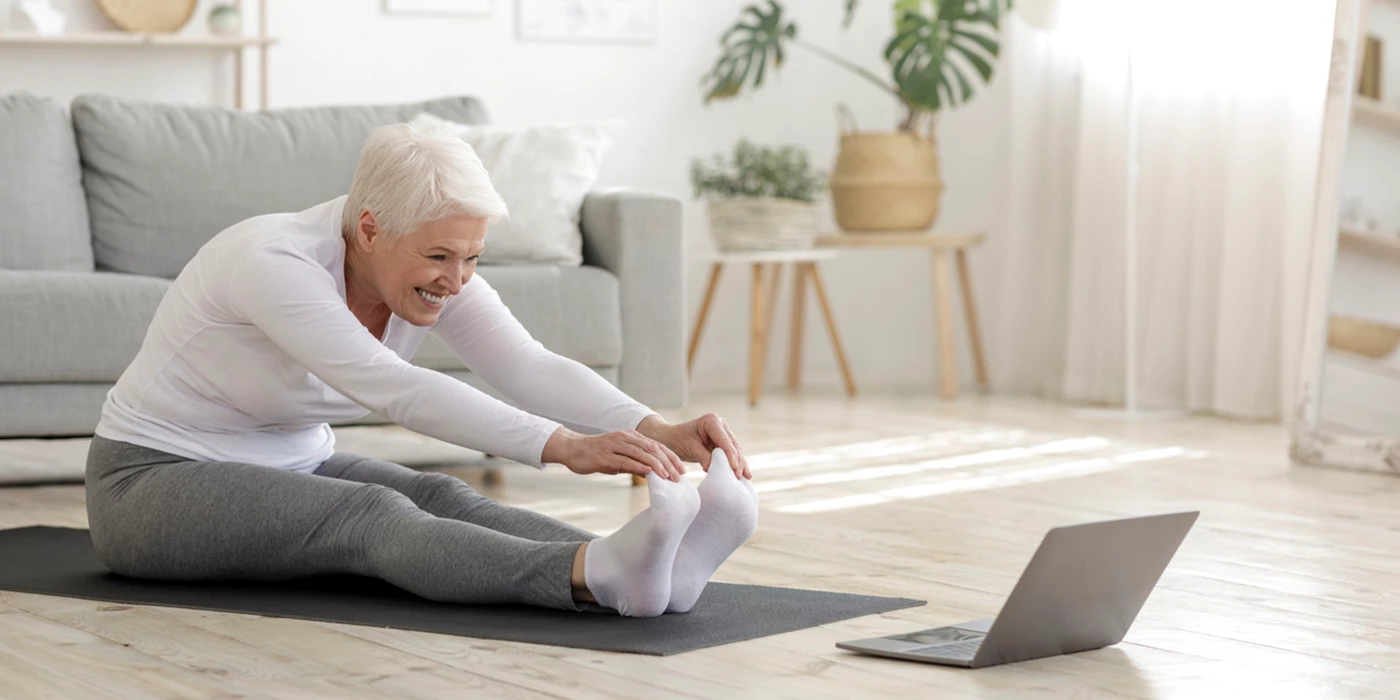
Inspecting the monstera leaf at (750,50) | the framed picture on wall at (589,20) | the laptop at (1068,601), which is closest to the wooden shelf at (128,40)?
the framed picture on wall at (589,20)

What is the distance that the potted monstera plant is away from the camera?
498cm

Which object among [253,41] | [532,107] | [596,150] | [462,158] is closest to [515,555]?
[462,158]

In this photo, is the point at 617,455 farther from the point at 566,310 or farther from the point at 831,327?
the point at 831,327

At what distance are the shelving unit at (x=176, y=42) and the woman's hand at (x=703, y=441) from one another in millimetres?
2994

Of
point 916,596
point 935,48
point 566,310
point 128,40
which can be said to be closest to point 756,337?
point 935,48

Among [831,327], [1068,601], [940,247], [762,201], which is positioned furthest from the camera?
[831,327]

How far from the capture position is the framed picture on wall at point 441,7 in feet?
16.3

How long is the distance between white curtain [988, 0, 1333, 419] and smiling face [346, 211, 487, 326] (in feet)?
9.34

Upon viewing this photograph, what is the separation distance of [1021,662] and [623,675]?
1.39ft

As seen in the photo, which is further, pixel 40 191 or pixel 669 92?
pixel 669 92

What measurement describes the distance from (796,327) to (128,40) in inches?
86.2

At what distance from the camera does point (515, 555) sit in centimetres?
193

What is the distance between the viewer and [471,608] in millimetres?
1984

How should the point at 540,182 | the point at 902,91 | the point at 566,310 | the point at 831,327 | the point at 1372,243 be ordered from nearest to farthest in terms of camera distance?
the point at 566,310, the point at 1372,243, the point at 540,182, the point at 902,91, the point at 831,327
